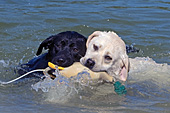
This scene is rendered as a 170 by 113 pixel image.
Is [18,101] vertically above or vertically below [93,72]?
below

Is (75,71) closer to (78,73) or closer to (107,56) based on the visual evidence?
(78,73)

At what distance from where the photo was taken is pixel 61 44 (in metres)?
5.80

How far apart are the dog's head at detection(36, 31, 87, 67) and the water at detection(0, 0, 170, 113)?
530mm

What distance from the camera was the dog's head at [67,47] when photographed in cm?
559

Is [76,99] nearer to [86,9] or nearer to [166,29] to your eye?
[166,29]

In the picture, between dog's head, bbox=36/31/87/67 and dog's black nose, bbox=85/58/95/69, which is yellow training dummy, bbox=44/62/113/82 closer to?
dog's black nose, bbox=85/58/95/69

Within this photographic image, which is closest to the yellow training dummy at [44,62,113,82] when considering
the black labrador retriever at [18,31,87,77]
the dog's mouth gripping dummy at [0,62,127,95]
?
the dog's mouth gripping dummy at [0,62,127,95]

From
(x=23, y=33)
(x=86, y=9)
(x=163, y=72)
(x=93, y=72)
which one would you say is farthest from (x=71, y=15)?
(x=93, y=72)

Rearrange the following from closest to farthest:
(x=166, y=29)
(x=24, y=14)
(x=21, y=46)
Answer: (x=21, y=46), (x=166, y=29), (x=24, y=14)

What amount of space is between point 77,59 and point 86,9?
636 cm

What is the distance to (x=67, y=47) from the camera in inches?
227

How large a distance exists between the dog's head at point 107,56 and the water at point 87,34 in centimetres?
39

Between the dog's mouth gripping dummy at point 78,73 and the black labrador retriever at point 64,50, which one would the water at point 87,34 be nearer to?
the dog's mouth gripping dummy at point 78,73

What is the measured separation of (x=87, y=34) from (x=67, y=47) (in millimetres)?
3720
